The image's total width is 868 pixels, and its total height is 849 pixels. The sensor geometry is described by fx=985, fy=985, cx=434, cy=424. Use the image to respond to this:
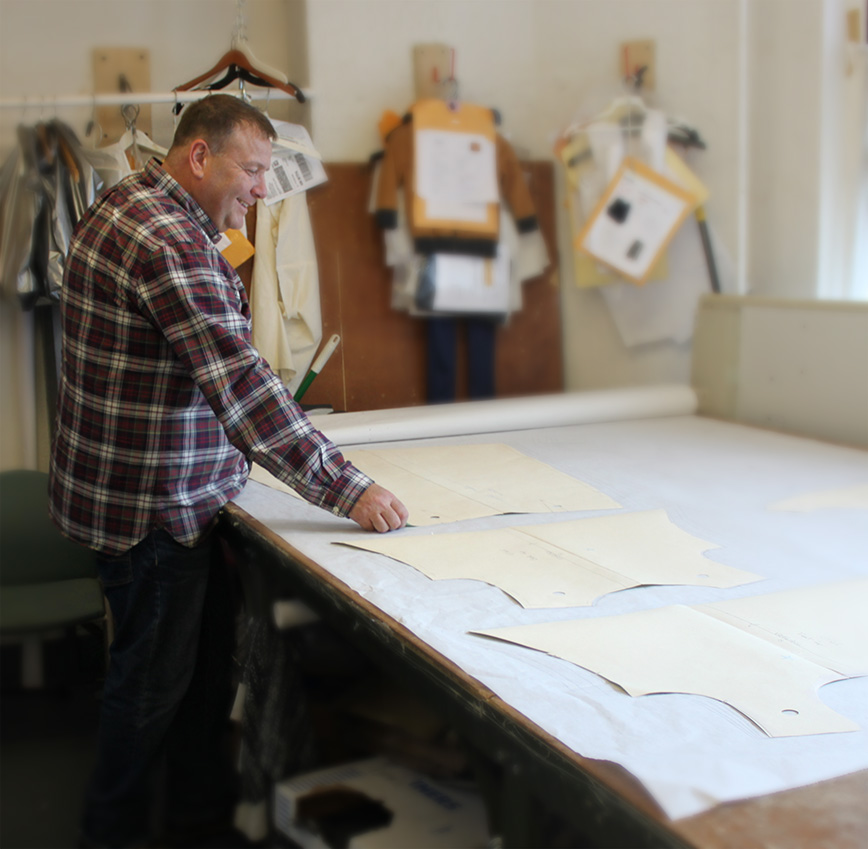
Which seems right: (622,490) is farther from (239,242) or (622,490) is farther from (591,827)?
(591,827)

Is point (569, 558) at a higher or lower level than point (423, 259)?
lower

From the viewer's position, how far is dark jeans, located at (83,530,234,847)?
154 centimetres

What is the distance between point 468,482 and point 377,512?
335 millimetres

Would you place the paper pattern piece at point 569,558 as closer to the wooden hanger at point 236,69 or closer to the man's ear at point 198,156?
the man's ear at point 198,156

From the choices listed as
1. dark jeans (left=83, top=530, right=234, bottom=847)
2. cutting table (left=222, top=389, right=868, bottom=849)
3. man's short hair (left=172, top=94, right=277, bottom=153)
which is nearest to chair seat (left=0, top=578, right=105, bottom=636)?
dark jeans (left=83, top=530, right=234, bottom=847)

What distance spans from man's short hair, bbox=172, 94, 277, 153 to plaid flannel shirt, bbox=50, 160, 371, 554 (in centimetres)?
7

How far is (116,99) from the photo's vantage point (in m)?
1.66

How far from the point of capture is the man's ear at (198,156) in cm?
145

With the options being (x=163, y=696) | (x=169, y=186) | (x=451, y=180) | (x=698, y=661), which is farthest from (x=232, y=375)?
(x=451, y=180)

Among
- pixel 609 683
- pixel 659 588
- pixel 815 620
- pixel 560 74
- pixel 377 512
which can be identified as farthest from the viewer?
pixel 560 74

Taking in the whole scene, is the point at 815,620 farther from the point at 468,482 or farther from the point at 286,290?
the point at 286,290

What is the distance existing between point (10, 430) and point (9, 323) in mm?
186

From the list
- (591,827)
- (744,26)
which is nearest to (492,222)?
(744,26)

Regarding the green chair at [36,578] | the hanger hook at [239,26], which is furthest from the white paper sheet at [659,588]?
the hanger hook at [239,26]
